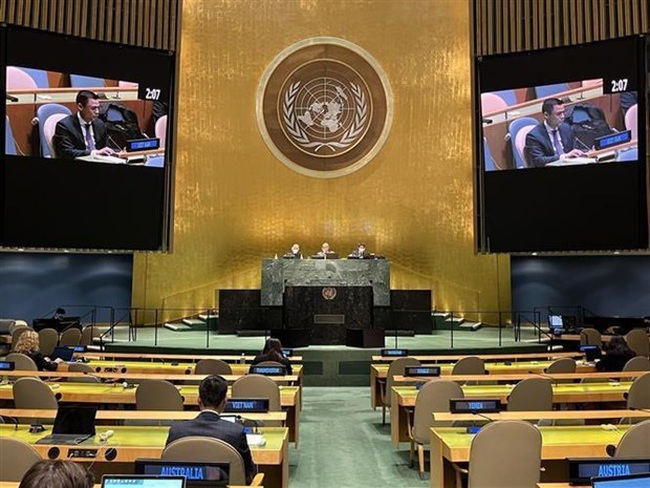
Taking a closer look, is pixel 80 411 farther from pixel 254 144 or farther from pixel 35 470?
pixel 254 144

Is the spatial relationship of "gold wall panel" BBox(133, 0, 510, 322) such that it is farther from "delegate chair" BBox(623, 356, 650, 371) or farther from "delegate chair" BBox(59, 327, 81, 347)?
"delegate chair" BBox(623, 356, 650, 371)

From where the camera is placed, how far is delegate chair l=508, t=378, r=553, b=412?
196 inches

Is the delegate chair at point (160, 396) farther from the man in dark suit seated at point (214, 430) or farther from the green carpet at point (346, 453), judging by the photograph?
the man in dark suit seated at point (214, 430)

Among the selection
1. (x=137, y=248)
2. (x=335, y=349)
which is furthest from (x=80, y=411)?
(x=137, y=248)

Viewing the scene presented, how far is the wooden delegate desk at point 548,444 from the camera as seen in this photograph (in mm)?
3391

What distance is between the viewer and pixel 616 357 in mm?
7062

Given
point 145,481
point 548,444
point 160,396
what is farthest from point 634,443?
point 160,396

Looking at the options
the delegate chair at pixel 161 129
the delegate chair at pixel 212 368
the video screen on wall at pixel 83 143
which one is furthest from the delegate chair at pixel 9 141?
the delegate chair at pixel 212 368

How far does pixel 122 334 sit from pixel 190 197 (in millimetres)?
3941

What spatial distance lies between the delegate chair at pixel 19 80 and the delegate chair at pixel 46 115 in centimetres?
46

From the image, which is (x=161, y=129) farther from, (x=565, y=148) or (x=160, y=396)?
(x=160, y=396)

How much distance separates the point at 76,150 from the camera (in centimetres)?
1294

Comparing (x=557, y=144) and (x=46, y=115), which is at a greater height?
(x=46, y=115)

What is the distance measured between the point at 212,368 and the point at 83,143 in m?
8.33
